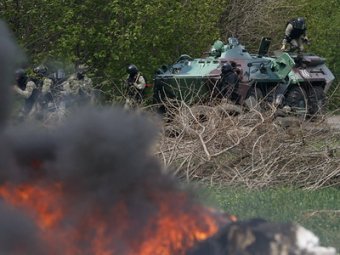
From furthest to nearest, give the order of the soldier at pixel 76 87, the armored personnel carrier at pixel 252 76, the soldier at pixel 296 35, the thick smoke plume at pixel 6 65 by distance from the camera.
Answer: the soldier at pixel 296 35 → the armored personnel carrier at pixel 252 76 → the soldier at pixel 76 87 → the thick smoke plume at pixel 6 65

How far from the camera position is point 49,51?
22016 mm

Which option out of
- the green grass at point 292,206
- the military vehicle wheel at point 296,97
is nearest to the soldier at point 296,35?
the military vehicle wheel at point 296,97

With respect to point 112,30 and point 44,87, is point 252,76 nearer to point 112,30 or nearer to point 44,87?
point 112,30

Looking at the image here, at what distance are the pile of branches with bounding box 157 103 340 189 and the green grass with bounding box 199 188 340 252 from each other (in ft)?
1.66

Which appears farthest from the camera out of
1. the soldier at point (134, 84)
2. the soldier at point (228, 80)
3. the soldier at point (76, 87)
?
the soldier at point (228, 80)

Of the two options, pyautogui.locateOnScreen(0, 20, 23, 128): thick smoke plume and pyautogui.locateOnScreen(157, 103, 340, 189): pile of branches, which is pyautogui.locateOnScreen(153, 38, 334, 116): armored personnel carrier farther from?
pyautogui.locateOnScreen(0, 20, 23, 128): thick smoke plume

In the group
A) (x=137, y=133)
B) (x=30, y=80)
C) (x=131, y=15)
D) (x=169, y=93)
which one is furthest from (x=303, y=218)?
(x=131, y=15)

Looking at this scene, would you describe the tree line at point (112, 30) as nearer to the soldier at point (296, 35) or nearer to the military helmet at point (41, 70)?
the military helmet at point (41, 70)

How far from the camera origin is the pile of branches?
40.1 ft

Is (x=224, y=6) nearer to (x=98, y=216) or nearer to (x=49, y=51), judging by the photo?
(x=49, y=51)

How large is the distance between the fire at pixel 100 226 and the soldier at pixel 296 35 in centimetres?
1812

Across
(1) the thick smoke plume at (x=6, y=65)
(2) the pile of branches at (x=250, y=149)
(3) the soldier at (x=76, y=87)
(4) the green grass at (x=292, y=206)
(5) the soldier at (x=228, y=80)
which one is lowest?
(5) the soldier at (x=228, y=80)

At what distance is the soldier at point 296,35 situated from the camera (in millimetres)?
24297

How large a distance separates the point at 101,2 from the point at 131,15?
0.84 m
